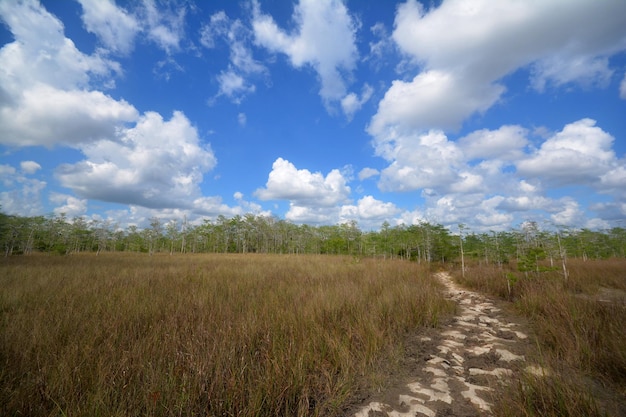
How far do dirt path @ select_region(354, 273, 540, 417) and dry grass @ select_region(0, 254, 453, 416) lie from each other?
0.37m

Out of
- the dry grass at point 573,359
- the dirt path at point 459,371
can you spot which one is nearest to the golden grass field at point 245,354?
the dry grass at point 573,359

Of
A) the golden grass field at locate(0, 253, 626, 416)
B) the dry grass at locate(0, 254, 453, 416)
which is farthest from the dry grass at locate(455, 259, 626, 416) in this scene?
the dry grass at locate(0, 254, 453, 416)

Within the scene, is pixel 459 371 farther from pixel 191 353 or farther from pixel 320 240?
pixel 320 240

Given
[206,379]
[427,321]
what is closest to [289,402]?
[206,379]

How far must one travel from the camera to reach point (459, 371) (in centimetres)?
332

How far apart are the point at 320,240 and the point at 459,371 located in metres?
48.8

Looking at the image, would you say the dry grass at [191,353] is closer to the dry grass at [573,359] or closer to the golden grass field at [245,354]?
the golden grass field at [245,354]

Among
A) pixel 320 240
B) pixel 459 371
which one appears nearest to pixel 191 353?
pixel 459 371

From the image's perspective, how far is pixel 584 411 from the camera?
214 cm

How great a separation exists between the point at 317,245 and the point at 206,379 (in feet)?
159

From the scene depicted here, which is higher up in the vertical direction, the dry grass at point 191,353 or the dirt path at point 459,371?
the dry grass at point 191,353

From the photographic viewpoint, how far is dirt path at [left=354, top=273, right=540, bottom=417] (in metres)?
2.54

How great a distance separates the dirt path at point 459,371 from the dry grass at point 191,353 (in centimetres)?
37

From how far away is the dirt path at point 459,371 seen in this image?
254 cm
